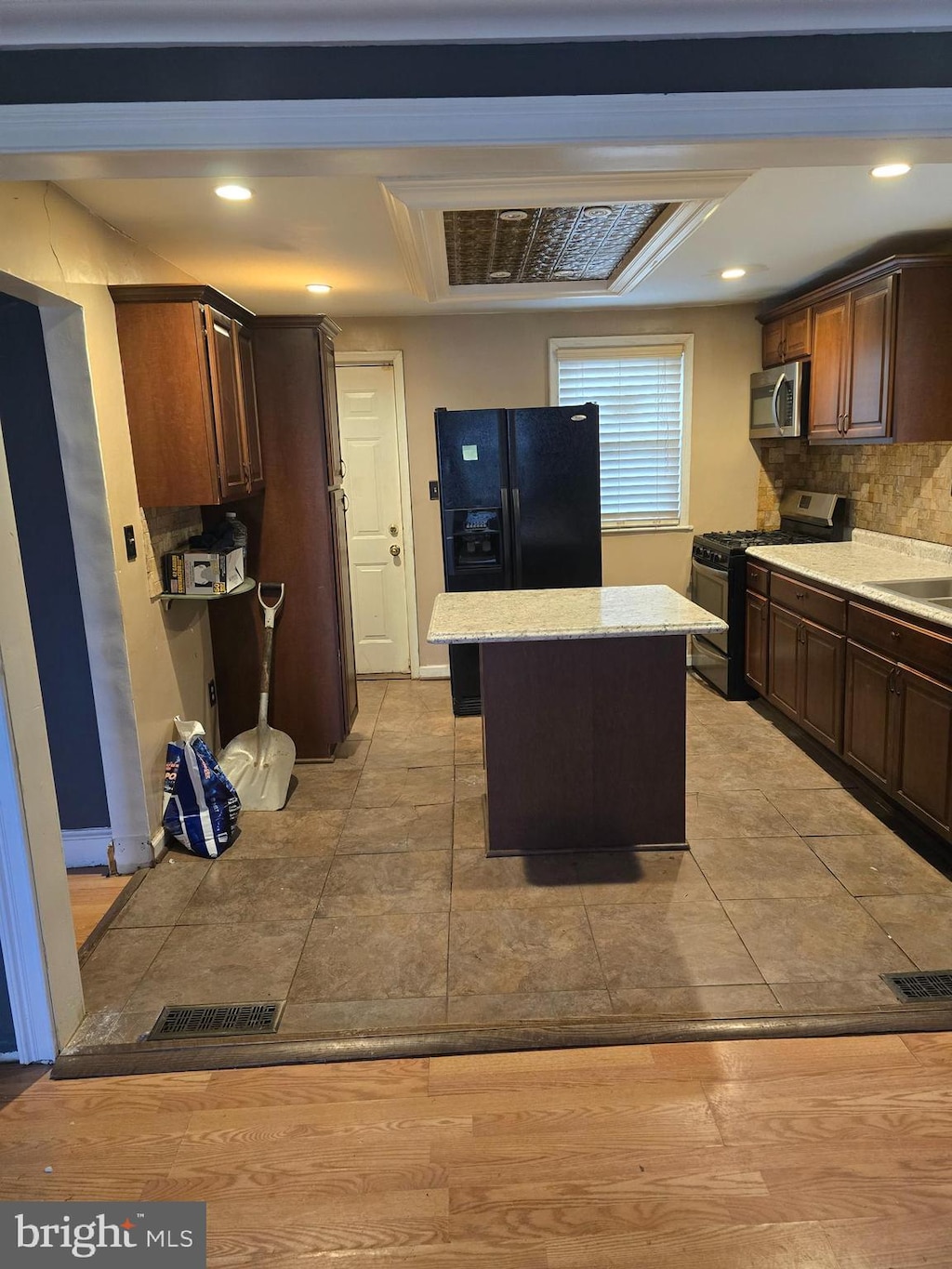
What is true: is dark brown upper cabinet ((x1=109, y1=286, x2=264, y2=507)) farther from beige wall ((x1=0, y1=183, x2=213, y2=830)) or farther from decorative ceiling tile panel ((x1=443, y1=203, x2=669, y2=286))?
decorative ceiling tile panel ((x1=443, y1=203, x2=669, y2=286))

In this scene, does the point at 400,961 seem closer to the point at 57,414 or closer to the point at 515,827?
the point at 515,827

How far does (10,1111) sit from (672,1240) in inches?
60.7

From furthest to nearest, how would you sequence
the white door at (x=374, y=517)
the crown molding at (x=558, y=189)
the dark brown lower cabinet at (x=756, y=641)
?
the white door at (x=374, y=517) < the dark brown lower cabinet at (x=756, y=641) < the crown molding at (x=558, y=189)

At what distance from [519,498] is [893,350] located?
1929mm

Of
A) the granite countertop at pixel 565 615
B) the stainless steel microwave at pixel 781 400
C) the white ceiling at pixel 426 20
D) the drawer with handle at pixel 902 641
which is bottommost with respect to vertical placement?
the drawer with handle at pixel 902 641

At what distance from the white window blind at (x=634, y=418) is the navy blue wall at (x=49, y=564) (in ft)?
10.7

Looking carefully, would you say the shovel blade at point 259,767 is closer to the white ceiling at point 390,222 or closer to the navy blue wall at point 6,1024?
the navy blue wall at point 6,1024

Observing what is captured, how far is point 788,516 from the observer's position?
518 centimetres

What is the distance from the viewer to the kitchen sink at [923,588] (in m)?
3.41

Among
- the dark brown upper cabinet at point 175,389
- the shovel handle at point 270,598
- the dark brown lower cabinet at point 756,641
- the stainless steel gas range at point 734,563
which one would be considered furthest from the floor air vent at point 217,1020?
the stainless steel gas range at point 734,563

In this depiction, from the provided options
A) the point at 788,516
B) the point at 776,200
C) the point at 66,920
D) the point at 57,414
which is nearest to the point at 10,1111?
the point at 66,920

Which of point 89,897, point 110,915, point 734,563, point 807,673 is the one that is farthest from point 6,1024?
point 734,563

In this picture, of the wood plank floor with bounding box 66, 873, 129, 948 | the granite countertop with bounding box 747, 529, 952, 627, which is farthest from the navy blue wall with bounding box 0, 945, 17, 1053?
the granite countertop with bounding box 747, 529, 952, 627

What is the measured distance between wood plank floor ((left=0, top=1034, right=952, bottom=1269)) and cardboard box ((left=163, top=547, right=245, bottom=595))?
1.77m
